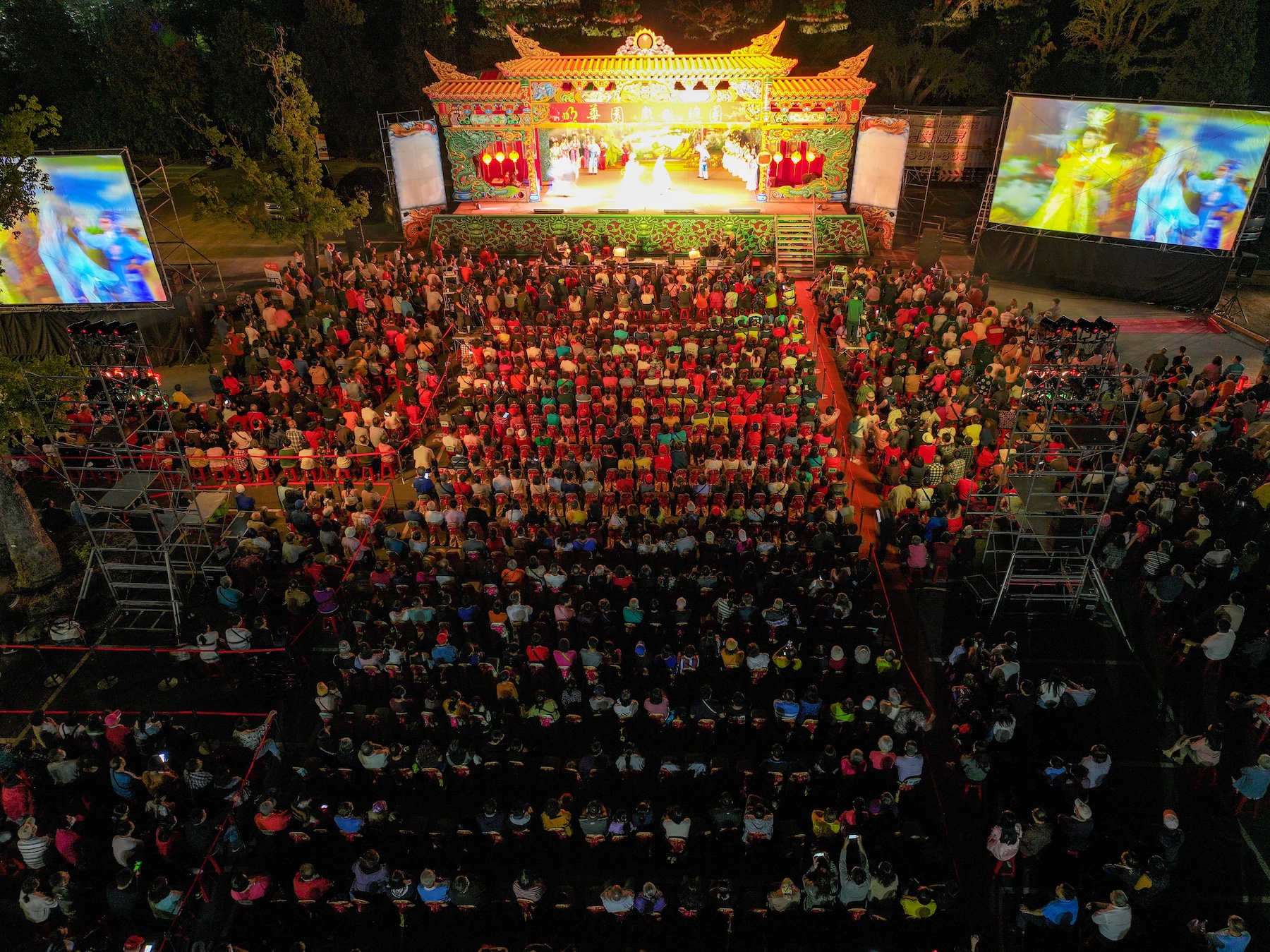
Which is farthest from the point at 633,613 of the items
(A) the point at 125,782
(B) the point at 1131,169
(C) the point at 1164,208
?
(C) the point at 1164,208

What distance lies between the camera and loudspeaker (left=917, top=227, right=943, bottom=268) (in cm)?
2759

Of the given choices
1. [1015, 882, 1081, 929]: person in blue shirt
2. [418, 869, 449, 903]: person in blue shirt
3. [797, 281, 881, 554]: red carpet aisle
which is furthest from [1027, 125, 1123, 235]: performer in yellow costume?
[418, 869, 449, 903]: person in blue shirt

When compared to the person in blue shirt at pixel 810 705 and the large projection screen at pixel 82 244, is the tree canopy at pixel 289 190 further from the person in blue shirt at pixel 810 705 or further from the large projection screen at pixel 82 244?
the person in blue shirt at pixel 810 705

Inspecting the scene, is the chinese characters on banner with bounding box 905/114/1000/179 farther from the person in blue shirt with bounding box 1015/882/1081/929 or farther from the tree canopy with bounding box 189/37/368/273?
the person in blue shirt with bounding box 1015/882/1081/929

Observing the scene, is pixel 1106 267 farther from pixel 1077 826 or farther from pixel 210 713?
pixel 210 713

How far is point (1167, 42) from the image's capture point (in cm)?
3197

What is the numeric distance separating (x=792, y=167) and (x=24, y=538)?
23784 mm

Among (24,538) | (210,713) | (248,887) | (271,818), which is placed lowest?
(210,713)

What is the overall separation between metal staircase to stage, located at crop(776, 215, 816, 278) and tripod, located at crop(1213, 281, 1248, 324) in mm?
11626

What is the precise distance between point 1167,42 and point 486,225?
1063 inches

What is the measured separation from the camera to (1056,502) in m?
13.7

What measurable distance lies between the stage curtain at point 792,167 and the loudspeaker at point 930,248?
441 cm

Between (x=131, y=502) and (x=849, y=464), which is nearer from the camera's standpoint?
(x=131, y=502)

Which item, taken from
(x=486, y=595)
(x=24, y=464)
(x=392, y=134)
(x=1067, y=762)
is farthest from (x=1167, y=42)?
(x=24, y=464)
